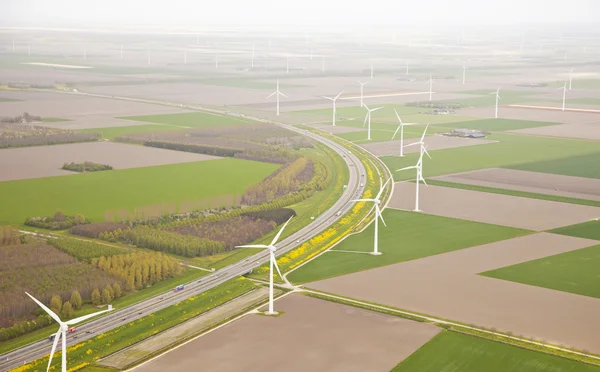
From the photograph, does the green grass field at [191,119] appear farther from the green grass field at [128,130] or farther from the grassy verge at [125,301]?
the grassy verge at [125,301]

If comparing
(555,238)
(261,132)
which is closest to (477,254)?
(555,238)

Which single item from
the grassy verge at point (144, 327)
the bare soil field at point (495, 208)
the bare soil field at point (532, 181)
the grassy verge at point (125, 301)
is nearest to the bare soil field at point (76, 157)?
the bare soil field at point (495, 208)

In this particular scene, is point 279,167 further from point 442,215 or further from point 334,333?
point 334,333

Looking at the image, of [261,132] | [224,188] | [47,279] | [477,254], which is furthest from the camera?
[261,132]

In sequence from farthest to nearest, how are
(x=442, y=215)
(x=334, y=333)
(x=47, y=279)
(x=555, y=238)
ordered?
(x=442, y=215) → (x=555, y=238) → (x=47, y=279) → (x=334, y=333)

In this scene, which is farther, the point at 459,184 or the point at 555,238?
the point at 459,184

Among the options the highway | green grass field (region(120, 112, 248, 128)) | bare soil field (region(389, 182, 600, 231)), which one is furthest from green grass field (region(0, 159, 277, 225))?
green grass field (region(120, 112, 248, 128))
